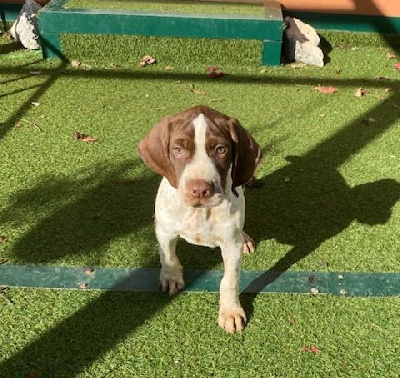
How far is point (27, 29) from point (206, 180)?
571 cm

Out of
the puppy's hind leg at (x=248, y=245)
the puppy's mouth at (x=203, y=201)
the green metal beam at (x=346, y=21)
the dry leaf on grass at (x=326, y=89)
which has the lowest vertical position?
the dry leaf on grass at (x=326, y=89)

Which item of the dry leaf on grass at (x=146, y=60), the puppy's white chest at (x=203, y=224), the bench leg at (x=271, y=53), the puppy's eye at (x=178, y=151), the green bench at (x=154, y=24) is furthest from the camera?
the dry leaf on grass at (x=146, y=60)

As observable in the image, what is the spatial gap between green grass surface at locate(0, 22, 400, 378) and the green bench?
6.3 inches

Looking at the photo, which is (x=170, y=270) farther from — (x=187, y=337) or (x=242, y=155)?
(x=242, y=155)

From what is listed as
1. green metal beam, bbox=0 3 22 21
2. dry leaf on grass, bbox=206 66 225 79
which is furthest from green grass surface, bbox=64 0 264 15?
green metal beam, bbox=0 3 22 21

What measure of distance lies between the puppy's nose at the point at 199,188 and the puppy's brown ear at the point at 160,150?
25 centimetres

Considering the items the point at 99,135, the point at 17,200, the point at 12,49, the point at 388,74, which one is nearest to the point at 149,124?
the point at 99,135

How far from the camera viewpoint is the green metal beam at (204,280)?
3814 mm

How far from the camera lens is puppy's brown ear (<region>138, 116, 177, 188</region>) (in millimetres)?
2984

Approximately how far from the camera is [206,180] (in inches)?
110

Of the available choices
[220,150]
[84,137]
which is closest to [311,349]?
[220,150]

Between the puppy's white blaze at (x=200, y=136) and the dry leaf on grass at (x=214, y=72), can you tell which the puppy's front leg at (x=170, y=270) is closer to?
the puppy's white blaze at (x=200, y=136)

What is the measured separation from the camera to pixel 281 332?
3508 millimetres

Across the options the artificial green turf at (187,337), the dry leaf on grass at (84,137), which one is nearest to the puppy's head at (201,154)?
the artificial green turf at (187,337)
